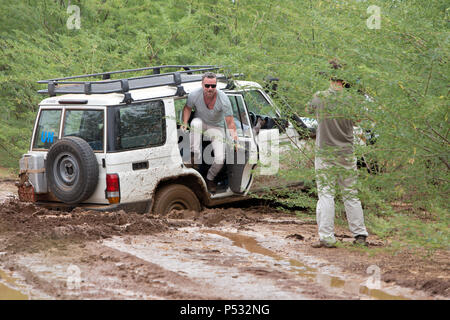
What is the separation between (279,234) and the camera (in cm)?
857

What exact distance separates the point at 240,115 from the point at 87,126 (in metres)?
2.24

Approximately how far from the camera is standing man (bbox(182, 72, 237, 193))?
904 cm

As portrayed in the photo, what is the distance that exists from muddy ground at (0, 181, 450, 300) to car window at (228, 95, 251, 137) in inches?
48.8

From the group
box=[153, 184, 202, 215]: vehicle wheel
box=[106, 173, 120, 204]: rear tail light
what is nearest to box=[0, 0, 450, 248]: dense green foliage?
box=[153, 184, 202, 215]: vehicle wheel

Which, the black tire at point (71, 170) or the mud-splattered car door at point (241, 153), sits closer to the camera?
the black tire at point (71, 170)

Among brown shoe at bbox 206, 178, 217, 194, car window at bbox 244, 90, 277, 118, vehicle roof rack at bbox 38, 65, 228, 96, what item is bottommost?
brown shoe at bbox 206, 178, 217, 194

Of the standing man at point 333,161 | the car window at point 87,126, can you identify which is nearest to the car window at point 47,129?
the car window at point 87,126

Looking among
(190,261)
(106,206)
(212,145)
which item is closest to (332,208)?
(190,261)

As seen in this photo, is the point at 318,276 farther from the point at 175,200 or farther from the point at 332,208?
the point at 175,200

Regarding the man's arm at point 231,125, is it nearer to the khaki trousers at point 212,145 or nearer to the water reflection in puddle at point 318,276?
the khaki trousers at point 212,145

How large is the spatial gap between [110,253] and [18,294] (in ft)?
4.94

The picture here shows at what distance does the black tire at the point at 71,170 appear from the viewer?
8414 millimetres

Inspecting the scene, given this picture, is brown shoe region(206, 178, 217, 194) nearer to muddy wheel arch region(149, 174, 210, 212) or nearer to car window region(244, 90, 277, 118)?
muddy wheel arch region(149, 174, 210, 212)

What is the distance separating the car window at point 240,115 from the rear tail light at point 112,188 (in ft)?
6.71
